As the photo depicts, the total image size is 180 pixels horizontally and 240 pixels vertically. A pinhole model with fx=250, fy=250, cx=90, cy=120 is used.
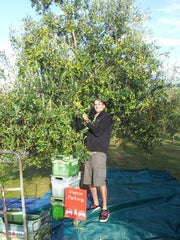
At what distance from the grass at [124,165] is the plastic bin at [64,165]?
8.59 ft

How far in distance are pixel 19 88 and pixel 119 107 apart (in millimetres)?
3242

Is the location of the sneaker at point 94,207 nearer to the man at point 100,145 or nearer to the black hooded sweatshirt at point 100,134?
the man at point 100,145

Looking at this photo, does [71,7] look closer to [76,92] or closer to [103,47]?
[103,47]

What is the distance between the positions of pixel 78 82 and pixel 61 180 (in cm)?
307

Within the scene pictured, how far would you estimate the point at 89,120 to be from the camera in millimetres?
7281

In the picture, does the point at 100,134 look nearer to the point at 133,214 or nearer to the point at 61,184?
the point at 61,184

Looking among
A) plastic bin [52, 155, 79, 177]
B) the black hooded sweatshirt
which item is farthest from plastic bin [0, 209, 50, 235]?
the black hooded sweatshirt

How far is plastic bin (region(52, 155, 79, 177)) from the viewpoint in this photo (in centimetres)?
756

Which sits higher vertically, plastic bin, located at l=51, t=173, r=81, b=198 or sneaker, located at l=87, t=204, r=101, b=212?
plastic bin, located at l=51, t=173, r=81, b=198

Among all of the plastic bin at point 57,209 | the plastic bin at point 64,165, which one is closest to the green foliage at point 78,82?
the plastic bin at point 64,165

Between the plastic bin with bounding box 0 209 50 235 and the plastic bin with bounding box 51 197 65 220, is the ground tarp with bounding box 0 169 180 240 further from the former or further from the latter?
the plastic bin with bounding box 0 209 50 235

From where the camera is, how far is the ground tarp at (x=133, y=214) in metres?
6.55

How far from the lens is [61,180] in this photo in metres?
7.71

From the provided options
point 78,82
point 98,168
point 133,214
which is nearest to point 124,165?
point 133,214
